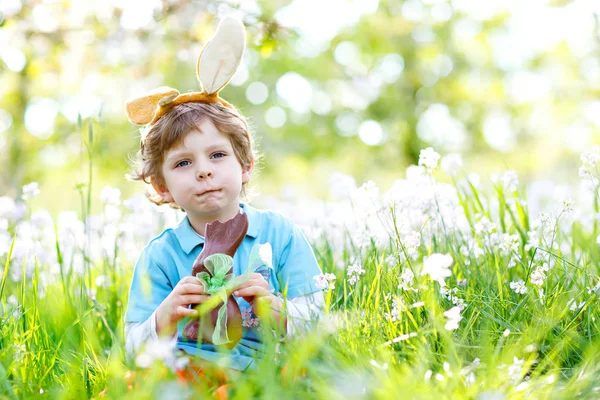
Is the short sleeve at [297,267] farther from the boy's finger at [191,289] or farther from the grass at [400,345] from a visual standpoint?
the boy's finger at [191,289]

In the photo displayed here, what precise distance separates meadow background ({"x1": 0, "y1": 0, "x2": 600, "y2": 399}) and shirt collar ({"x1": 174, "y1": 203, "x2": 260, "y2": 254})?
0.44 metres

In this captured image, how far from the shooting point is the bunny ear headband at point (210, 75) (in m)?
2.60

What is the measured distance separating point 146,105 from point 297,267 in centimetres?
94

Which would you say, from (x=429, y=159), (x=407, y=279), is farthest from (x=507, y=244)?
(x=407, y=279)

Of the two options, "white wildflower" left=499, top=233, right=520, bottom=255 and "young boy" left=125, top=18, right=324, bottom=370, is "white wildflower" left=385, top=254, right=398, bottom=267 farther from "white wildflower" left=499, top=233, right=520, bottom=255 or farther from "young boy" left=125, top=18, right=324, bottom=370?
"white wildflower" left=499, top=233, right=520, bottom=255

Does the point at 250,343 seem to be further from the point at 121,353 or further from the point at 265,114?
the point at 265,114

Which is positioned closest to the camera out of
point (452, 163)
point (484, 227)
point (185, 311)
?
point (185, 311)

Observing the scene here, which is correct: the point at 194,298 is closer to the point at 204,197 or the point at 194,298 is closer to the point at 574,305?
the point at 204,197

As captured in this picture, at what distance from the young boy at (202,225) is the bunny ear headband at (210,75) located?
0.20 ft

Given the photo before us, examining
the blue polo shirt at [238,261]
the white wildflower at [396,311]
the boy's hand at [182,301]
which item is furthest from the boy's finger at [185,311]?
the white wildflower at [396,311]

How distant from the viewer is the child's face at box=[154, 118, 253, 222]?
8.24ft

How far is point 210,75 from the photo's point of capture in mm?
2693

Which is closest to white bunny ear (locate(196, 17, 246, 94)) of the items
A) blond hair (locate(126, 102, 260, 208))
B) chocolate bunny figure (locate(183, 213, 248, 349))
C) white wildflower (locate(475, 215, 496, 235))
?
blond hair (locate(126, 102, 260, 208))

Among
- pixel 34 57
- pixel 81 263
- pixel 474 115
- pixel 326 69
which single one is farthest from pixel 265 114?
pixel 81 263
